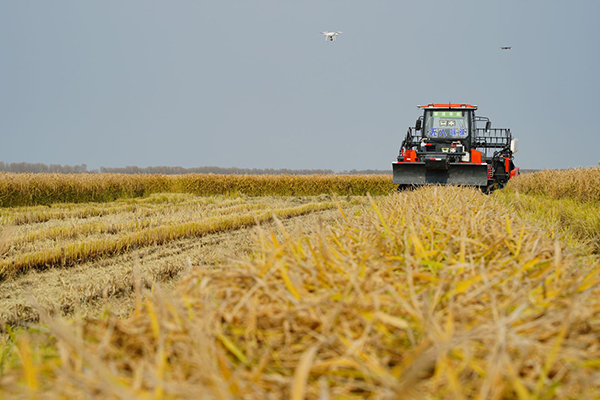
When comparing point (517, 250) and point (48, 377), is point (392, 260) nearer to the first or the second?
point (517, 250)

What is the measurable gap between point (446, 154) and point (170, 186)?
58.1 feet

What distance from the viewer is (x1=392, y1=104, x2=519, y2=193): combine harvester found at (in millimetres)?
→ 13797

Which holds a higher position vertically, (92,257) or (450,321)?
(450,321)

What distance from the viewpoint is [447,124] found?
50.3ft

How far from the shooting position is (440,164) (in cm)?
1341

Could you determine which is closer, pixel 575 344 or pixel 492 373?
pixel 492 373

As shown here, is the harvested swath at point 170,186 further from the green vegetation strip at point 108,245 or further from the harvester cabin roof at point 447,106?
the green vegetation strip at point 108,245

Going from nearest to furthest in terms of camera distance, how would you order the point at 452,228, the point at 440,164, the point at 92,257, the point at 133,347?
1. the point at 133,347
2. the point at 452,228
3. the point at 92,257
4. the point at 440,164

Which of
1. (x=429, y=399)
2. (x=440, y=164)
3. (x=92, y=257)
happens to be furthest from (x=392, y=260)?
(x=440, y=164)

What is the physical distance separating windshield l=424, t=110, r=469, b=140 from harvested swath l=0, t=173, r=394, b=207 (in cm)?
572

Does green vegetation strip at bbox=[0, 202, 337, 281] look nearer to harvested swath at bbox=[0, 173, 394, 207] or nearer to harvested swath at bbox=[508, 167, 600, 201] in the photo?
harvested swath at bbox=[508, 167, 600, 201]

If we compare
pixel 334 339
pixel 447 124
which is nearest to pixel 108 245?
pixel 334 339

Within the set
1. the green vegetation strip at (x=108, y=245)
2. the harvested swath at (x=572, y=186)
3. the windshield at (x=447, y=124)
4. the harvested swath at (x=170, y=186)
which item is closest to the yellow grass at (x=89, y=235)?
the green vegetation strip at (x=108, y=245)

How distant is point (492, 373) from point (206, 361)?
608 mm
